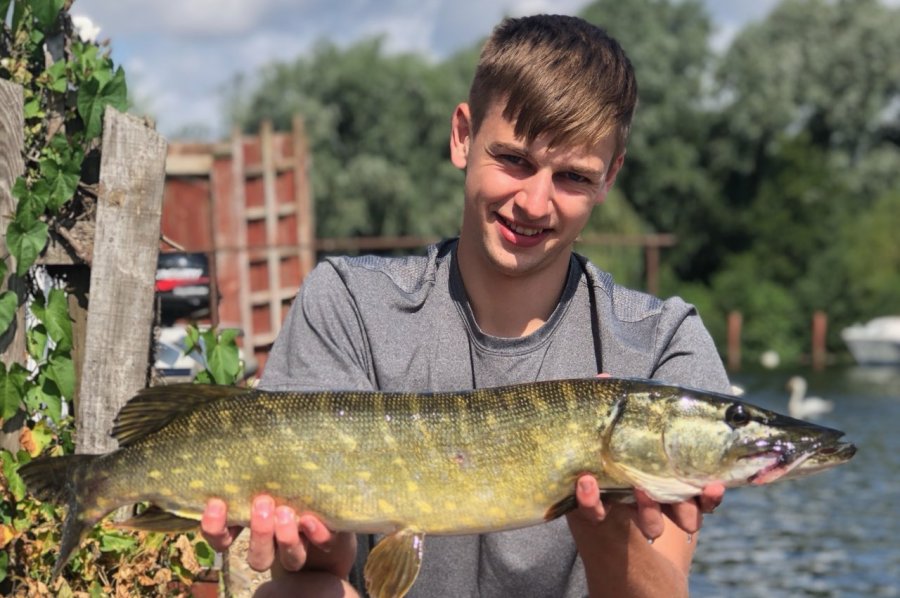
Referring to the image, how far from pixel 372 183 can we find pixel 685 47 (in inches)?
697

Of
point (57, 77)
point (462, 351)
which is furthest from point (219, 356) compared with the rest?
point (462, 351)

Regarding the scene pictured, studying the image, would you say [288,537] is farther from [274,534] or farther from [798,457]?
[798,457]

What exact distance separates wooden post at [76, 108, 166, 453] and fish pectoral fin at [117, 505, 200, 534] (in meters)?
1.42

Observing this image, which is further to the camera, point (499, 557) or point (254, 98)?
point (254, 98)

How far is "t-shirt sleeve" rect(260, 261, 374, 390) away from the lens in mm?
3936

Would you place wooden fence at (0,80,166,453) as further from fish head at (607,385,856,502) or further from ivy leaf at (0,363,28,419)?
fish head at (607,385,856,502)

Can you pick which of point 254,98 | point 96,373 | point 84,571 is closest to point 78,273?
point 96,373

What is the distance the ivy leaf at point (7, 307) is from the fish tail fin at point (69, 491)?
45.2 inches

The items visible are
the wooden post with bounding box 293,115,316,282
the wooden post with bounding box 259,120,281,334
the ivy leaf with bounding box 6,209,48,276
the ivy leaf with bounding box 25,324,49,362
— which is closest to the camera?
the ivy leaf with bounding box 6,209,48,276

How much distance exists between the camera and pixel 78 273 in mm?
5145

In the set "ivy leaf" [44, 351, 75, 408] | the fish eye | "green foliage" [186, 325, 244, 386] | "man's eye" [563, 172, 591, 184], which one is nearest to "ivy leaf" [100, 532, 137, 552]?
"ivy leaf" [44, 351, 75, 408]

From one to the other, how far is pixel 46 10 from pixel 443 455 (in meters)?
2.51

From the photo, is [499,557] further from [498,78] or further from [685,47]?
[685,47]

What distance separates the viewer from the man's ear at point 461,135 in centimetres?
426
